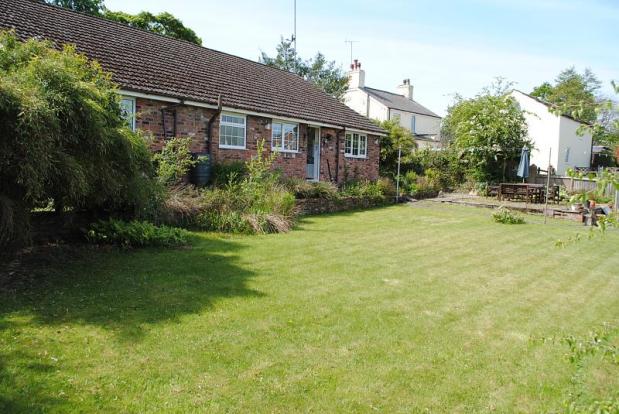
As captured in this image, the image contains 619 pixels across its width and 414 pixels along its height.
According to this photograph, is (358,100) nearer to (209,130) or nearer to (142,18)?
(142,18)

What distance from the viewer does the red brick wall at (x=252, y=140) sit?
46.0ft

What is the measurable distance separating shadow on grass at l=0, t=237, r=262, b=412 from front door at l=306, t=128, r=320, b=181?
12769 millimetres

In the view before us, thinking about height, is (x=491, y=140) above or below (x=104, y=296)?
above

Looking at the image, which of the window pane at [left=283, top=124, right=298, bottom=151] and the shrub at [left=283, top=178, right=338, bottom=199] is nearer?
the shrub at [left=283, top=178, right=338, bottom=199]

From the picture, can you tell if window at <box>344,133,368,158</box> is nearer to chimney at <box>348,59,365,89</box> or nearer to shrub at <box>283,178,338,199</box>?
shrub at <box>283,178,338,199</box>

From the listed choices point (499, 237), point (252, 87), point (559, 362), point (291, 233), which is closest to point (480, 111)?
point (252, 87)

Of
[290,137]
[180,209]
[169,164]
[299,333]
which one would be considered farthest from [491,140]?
[299,333]

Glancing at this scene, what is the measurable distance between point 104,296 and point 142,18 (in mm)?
32004

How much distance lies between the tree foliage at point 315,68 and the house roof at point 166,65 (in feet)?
80.1

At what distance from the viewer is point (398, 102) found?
4256 cm

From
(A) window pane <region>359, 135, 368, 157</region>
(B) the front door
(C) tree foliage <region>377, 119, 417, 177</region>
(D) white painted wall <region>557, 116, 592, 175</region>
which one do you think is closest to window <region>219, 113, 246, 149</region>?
(B) the front door

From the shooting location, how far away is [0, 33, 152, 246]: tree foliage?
5.61 metres

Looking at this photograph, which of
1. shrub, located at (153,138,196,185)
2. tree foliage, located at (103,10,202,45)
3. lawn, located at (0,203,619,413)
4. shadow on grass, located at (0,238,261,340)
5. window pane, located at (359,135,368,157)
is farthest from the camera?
tree foliage, located at (103,10,202,45)

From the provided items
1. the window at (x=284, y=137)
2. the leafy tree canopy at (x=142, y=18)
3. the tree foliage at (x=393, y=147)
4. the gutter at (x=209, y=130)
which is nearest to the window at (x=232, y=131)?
the gutter at (x=209, y=130)
